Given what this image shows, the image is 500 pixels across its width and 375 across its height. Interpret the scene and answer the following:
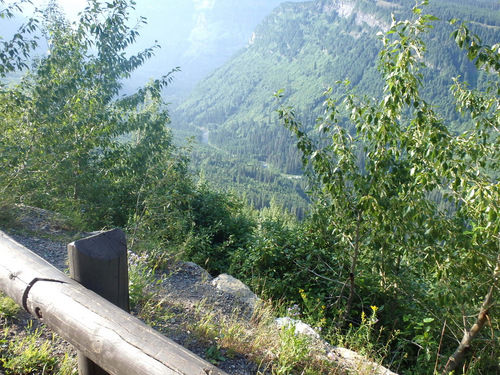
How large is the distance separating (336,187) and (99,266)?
3.19m

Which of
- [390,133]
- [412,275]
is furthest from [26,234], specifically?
[412,275]

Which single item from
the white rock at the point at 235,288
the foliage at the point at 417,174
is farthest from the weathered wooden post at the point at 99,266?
the white rock at the point at 235,288

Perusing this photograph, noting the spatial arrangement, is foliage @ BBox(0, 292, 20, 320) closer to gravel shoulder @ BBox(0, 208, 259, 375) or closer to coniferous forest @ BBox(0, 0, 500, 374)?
gravel shoulder @ BBox(0, 208, 259, 375)

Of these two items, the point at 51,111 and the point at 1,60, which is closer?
the point at 1,60

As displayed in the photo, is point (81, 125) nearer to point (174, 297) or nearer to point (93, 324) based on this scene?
point (174, 297)

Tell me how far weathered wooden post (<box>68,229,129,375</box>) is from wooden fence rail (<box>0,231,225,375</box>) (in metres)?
0.08

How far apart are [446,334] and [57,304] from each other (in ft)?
16.7

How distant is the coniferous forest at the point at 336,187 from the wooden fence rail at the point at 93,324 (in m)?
1.74

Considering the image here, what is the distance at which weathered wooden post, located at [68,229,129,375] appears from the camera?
200cm

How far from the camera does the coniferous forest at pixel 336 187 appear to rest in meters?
3.91

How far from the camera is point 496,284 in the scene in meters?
3.88

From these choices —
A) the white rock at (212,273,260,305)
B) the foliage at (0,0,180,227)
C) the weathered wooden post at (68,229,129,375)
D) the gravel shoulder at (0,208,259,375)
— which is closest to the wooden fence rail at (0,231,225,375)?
the weathered wooden post at (68,229,129,375)

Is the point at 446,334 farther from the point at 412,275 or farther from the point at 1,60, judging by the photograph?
the point at 1,60

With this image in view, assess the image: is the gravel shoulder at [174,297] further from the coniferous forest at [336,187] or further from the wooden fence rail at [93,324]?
the wooden fence rail at [93,324]
